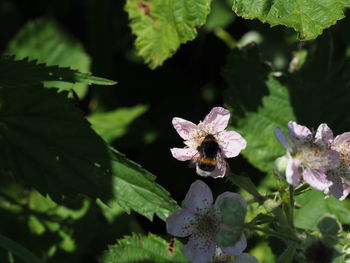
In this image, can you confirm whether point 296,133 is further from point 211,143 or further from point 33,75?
point 33,75

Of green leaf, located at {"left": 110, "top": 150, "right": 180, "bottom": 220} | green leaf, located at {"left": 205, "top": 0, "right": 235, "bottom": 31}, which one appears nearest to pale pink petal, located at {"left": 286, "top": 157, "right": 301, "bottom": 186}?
green leaf, located at {"left": 110, "top": 150, "right": 180, "bottom": 220}

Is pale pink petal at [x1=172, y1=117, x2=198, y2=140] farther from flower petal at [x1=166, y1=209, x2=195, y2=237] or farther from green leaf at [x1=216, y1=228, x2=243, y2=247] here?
green leaf at [x1=216, y1=228, x2=243, y2=247]

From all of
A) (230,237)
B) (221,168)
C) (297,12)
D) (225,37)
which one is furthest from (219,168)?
(225,37)

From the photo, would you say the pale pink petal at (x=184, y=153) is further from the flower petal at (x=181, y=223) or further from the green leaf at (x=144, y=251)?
the green leaf at (x=144, y=251)

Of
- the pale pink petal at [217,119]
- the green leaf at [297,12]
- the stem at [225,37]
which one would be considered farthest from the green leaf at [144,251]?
the stem at [225,37]

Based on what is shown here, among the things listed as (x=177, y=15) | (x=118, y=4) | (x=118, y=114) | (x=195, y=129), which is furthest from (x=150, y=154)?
(x=195, y=129)

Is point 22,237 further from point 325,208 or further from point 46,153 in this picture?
point 325,208
